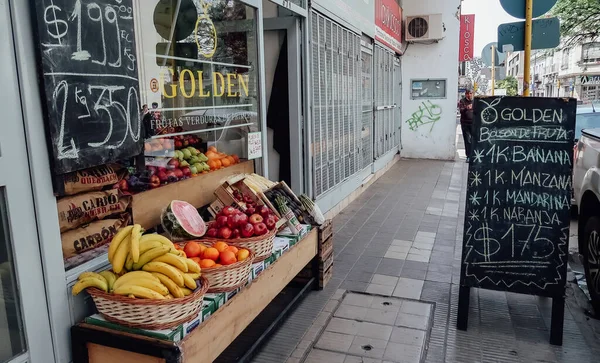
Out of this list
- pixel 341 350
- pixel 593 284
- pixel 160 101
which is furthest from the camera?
pixel 593 284

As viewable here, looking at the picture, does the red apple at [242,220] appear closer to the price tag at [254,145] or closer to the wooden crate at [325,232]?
the wooden crate at [325,232]

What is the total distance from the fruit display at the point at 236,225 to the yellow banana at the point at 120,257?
80 centimetres

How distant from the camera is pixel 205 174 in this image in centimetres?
399

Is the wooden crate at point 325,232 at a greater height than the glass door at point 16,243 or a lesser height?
lesser

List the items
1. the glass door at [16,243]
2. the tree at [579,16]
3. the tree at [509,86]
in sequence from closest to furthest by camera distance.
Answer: the glass door at [16,243], the tree at [579,16], the tree at [509,86]

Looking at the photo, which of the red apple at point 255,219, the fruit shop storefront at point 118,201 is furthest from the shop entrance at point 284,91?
the red apple at point 255,219

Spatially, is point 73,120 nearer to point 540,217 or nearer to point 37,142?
point 37,142

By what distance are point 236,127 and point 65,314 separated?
101 inches

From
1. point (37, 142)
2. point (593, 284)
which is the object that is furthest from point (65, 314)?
point (593, 284)

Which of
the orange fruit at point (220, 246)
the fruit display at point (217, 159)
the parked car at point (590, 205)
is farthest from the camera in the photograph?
the fruit display at point (217, 159)

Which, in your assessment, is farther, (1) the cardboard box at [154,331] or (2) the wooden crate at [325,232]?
(2) the wooden crate at [325,232]

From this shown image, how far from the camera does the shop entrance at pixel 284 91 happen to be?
18.1 feet

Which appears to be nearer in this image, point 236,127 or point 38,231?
point 38,231

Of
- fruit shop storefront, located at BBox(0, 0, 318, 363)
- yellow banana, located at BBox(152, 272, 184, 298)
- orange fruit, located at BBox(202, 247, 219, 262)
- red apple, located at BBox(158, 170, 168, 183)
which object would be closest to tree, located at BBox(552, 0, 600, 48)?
fruit shop storefront, located at BBox(0, 0, 318, 363)
